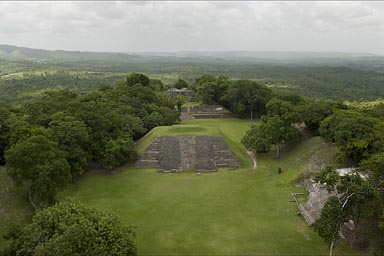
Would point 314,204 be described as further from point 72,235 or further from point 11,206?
point 11,206

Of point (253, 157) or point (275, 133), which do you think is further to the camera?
point (253, 157)

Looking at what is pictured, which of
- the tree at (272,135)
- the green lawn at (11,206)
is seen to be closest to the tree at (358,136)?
the tree at (272,135)

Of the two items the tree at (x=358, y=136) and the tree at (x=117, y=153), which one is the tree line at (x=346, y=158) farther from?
the tree at (x=117, y=153)

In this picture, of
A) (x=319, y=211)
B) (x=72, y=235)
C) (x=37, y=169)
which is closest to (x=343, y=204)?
(x=319, y=211)

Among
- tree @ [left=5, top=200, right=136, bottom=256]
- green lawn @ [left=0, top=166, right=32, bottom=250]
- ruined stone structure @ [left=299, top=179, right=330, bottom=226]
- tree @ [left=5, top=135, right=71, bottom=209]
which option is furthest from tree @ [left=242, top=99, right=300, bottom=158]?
green lawn @ [left=0, top=166, right=32, bottom=250]

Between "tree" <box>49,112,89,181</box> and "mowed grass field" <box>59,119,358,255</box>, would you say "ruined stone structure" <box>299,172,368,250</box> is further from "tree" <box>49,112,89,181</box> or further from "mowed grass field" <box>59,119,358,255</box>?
"tree" <box>49,112,89,181</box>

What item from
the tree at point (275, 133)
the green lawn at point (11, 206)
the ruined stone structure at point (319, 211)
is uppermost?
the tree at point (275, 133)
